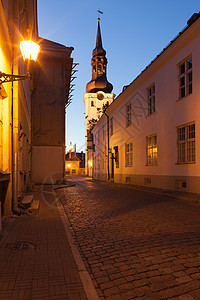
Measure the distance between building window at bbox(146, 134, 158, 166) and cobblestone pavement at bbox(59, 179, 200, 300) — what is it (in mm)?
9812

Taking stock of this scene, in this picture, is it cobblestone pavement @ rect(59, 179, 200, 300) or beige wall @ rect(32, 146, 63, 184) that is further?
beige wall @ rect(32, 146, 63, 184)

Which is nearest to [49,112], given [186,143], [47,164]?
[47,164]

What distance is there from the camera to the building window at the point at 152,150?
677 inches

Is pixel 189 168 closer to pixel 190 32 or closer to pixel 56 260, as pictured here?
pixel 190 32

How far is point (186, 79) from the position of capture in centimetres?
1373

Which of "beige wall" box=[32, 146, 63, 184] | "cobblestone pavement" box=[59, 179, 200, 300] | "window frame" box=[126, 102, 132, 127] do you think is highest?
"window frame" box=[126, 102, 132, 127]

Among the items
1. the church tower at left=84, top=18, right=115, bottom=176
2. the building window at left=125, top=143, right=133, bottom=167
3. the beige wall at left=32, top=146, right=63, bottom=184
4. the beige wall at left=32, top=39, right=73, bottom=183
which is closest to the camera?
the building window at left=125, top=143, right=133, bottom=167

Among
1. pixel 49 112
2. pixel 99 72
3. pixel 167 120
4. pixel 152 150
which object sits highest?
pixel 99 72

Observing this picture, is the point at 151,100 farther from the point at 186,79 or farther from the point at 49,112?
the point at 49,112

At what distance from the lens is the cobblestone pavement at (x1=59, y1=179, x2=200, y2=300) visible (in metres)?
3.07

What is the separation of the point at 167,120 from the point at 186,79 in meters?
2.66

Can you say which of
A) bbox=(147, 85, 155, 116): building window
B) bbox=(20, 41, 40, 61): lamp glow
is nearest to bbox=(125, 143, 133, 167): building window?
bbox=(147, 85, 155, 116): building window

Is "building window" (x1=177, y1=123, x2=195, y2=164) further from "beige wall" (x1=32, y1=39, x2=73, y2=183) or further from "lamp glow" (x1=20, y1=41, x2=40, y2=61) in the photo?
"beige wall" (x1=32, y1=39, x2=73, y2=183)

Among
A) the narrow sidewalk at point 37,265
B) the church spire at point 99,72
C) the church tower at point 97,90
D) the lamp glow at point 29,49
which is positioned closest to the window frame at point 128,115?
the lamp glow at point 29,49
